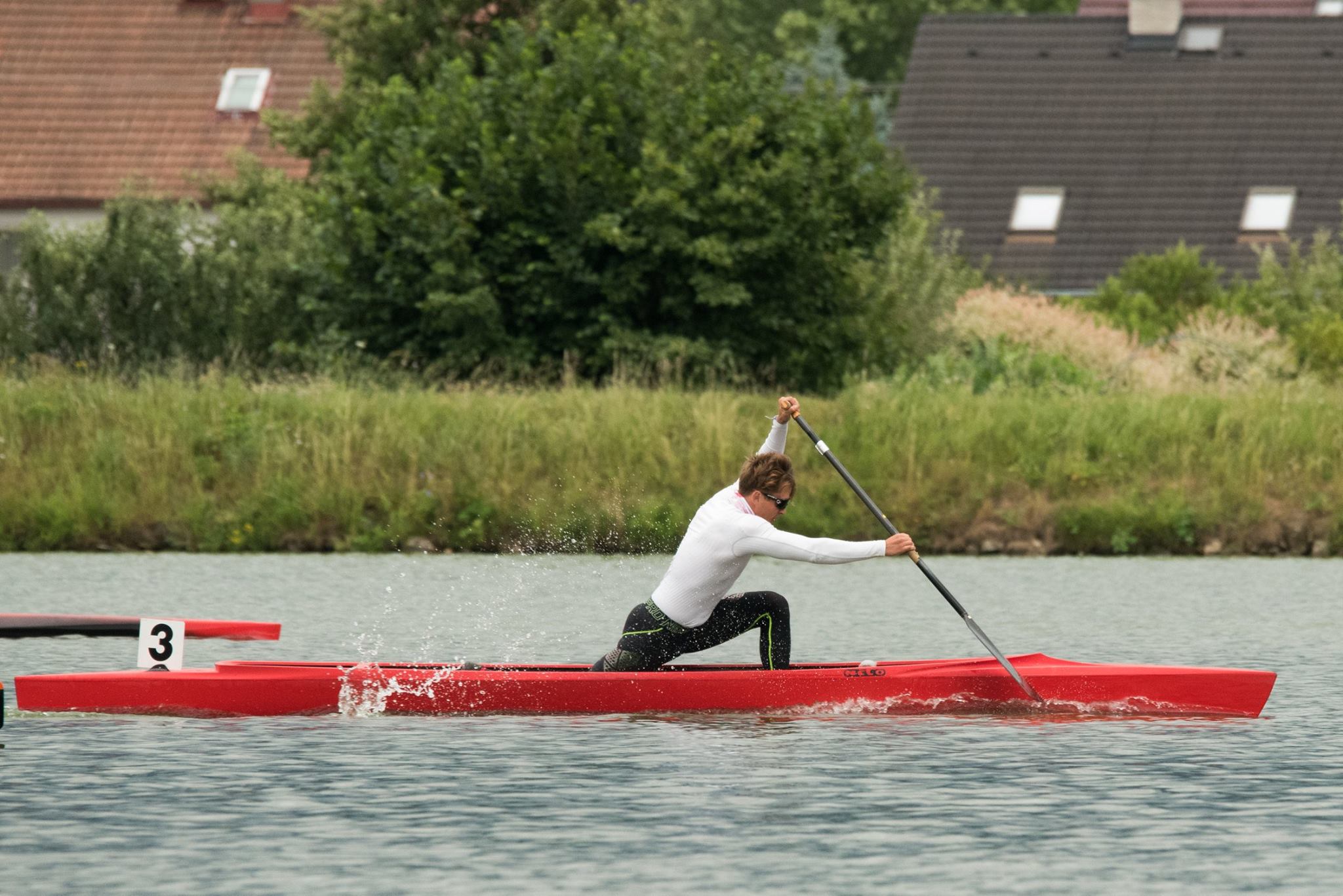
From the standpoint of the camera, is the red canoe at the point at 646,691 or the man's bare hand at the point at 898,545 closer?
the man's bare hand at the point at 898,545

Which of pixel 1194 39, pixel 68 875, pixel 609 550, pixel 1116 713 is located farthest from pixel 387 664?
pixel 1194 39

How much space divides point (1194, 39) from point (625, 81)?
2697 cm

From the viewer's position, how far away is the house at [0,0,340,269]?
136 ft

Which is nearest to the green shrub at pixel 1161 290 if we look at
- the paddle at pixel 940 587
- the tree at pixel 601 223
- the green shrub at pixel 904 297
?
the green shrub at pixel 904 297

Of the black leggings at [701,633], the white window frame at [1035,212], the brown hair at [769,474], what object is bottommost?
the black leggings at [701,633]

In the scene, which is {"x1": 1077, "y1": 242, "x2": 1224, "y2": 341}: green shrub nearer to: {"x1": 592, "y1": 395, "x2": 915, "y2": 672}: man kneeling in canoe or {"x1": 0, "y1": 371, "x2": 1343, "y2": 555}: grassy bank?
{"x1": 0, "y1": 371, "x2": 1343, "y2": 555}: grassy bank

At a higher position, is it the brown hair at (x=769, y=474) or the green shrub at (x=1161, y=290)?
the green shrub at (x=1161, y=290)

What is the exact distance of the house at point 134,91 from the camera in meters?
41.5

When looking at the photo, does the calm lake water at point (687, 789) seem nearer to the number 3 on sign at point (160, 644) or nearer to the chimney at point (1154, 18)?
the number 3 on sign at point (160, 644)

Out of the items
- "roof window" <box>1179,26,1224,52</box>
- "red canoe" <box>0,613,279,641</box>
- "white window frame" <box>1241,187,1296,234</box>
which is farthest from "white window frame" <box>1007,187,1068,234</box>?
"red canoe" <box>0,613,279,641</box>

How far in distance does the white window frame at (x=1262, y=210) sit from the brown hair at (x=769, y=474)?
1346 inches

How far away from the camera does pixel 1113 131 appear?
47.2 m

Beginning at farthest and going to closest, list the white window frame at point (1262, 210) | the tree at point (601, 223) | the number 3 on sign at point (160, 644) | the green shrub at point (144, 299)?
the white window frame at point (1262, 210)
the green shrub at point (144, 299)
the tree at point (601, 223)
the number 3 on sign at point (160, 644)

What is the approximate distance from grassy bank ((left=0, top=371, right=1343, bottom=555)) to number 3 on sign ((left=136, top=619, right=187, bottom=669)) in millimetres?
10878
